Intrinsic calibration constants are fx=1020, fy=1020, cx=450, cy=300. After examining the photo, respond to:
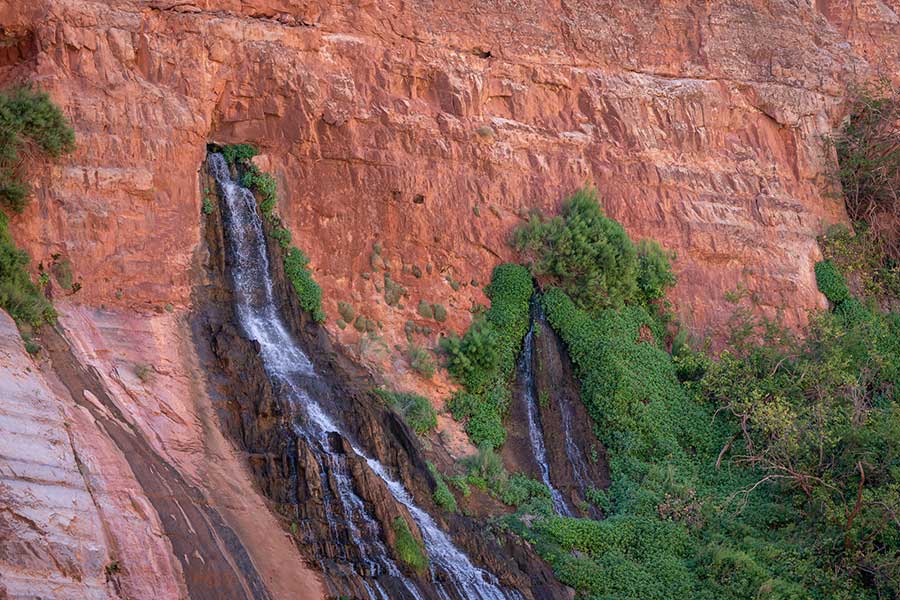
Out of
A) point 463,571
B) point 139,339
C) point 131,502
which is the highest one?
point 139,339

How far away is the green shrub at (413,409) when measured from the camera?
19656 millimetres

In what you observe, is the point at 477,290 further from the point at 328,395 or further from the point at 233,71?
the point at 233,71

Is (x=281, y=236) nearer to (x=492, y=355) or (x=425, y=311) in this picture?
(x=425, y=311)

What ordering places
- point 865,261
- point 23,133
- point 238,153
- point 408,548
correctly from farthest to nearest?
point 865,261
point 238,153
point 23,133
point 408,548

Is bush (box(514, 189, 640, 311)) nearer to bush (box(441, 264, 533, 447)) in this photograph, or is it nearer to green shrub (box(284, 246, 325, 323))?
bush (box(441, 264, 533, 447))

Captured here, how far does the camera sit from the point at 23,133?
715 inches

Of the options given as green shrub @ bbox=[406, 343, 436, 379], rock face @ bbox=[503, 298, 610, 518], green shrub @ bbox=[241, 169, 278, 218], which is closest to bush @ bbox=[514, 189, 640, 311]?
rock face @ bbox=[503, 298, 610, 518]

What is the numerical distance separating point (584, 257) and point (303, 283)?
6.44 m

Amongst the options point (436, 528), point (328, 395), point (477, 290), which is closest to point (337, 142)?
point (477, 290)

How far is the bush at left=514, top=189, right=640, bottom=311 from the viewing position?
75.6 feet

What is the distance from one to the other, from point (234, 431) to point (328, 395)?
211cm

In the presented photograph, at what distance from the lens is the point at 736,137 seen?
27.4m

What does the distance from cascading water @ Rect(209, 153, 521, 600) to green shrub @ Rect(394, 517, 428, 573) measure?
211 millimetres

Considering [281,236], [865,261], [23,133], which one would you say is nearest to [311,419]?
[281,236]
